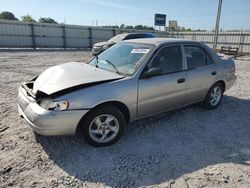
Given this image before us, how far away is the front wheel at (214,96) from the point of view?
4977mm

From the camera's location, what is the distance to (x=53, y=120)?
296 centimetres

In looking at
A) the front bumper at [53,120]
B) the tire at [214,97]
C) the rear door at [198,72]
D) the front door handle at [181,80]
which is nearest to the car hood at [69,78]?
the front bumper at [53,120]

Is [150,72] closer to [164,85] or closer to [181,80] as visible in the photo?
[164,85]

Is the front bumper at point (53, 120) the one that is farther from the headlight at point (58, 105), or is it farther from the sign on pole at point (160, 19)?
the sign on pole at point (160, 19)

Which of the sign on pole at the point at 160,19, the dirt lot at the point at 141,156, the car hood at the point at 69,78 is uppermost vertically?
the sign on pole at the point at 160,19

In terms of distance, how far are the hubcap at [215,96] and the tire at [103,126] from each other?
2.59 m

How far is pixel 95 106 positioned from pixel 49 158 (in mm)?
991

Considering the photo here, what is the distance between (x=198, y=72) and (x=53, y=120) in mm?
3018

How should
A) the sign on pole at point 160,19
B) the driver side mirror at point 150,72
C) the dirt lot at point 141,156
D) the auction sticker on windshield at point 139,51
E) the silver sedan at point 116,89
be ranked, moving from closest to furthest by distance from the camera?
the dirt lot at point 141,156 < the silver sedan at point 116,89 < the driver side mirror at point 150,72 < the auction sticker on windshield at point 139,51 < the sign on pole at point 160,19

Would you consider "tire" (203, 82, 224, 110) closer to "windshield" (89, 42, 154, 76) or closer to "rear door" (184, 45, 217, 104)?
"rear door" (184, 45, 217, 104)

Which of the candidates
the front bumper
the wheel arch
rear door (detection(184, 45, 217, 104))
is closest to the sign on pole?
rear door (detection(184, 45, 217, 104))

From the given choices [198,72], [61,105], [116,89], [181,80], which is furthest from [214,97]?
[61,105]

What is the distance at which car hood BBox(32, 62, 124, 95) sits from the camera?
321 cm

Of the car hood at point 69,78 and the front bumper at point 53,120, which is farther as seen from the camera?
the car hood at point 69,78
